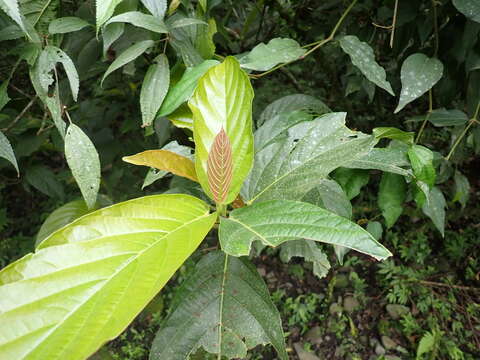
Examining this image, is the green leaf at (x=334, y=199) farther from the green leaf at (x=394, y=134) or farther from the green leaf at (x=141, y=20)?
the green leaf at (x=141, y=20)

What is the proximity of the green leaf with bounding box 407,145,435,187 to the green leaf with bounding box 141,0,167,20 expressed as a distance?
50cm

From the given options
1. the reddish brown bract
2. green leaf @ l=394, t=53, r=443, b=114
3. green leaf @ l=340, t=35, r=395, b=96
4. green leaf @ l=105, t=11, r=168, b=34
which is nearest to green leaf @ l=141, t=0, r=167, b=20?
green leaf @ l=105, t=11, r=168, b=34

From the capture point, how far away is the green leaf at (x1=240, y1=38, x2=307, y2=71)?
0.74 meters

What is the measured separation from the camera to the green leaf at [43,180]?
1299 mm

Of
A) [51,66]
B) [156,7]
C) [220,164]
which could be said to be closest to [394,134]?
[220,164]

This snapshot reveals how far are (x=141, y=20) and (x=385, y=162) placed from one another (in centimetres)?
48

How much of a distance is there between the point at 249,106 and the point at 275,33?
0.89 meters

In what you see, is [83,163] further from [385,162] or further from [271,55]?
[385,162]

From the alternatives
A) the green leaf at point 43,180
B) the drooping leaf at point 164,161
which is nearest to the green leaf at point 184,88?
the drooping leaf at point 164,161

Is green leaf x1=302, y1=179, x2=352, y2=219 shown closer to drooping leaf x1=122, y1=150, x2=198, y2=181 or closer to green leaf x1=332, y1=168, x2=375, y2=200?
green leaf x1=332, y1=168, x2=375, y2=200

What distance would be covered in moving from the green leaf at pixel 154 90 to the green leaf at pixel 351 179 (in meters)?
0.37

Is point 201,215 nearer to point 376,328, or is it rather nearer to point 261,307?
point 261,307

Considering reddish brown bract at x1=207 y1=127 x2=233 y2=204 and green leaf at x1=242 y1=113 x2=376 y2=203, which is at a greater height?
reddish brown bract at x1=207 y1=127 x2=233 y2=204

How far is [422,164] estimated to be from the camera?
707 mm
